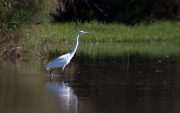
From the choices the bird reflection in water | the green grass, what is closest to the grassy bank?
the green grass

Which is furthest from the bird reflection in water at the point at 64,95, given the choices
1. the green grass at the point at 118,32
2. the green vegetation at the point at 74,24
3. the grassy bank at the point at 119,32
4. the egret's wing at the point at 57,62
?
the grassy bank at the point at 119,32

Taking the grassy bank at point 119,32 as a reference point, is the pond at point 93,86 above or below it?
below

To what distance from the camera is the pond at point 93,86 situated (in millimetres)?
10344

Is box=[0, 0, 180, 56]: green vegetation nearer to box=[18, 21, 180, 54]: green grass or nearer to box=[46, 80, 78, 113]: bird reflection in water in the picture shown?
box=[18, 21, 180, 54]: green grass

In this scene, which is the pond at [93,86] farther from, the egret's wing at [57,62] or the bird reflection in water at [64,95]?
the egret's wing at [57,62]

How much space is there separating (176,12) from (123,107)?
25.9 m

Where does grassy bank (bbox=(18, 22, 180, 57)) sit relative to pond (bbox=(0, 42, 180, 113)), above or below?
above

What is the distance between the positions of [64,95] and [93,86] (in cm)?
148

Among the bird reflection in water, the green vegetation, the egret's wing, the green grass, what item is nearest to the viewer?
the bird reflection in water

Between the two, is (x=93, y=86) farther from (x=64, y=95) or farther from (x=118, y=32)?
(x=118, y=32)

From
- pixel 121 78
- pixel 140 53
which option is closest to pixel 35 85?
pixel 121 78

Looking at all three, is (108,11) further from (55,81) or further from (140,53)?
(55,81)

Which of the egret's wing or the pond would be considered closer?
the pond

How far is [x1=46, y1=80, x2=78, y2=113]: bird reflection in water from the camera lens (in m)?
10.2
